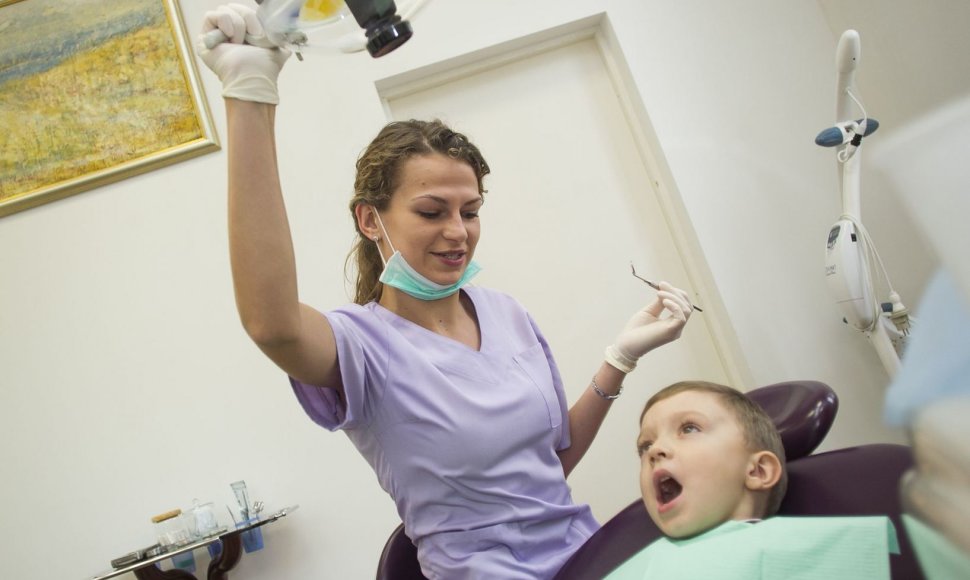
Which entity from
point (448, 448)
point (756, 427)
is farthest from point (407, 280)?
point (756, 427)

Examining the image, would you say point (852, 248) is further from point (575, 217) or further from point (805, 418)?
point (805, 418)

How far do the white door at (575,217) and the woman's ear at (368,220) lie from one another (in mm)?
1327

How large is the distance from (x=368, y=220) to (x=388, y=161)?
11 cm

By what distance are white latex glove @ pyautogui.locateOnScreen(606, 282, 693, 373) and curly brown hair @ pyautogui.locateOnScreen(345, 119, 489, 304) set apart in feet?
1.28

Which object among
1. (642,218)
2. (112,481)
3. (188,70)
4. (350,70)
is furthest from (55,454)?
(642,218)

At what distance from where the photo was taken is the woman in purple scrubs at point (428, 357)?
2.72ft

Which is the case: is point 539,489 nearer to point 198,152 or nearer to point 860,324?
point 860,324

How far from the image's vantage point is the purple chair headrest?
3.59ft

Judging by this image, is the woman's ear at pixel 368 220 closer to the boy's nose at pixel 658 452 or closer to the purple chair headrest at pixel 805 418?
the boy's nose at pixel 658 452

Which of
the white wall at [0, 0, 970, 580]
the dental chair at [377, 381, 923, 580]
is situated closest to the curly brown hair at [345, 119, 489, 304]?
the dental chair at [377, 381, 923, 580]

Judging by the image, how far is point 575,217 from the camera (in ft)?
8.63

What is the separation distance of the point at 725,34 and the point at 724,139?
1.30ft

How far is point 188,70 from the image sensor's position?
2529 millimetres

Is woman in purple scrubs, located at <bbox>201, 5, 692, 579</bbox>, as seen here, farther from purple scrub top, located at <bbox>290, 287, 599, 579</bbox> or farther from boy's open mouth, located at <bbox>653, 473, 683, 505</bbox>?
boy's open mouth, located at <bbox>653, 473, 683, 505</bbox>
